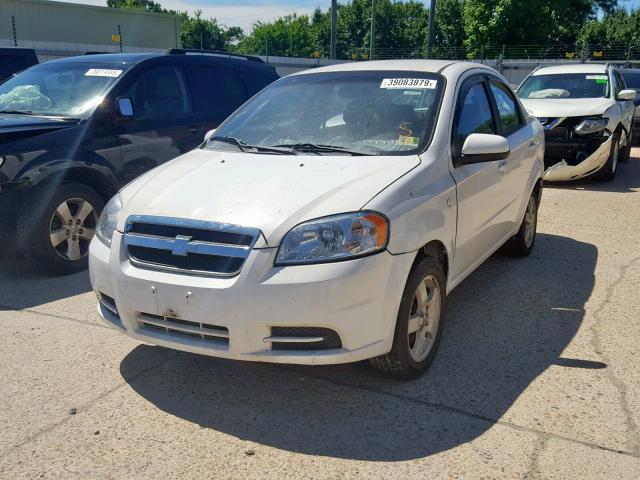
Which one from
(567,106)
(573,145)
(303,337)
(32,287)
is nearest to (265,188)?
(303,337)

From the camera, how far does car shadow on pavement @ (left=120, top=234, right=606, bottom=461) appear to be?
3041mm

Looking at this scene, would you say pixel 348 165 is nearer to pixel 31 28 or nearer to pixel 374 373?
pixel 374 373

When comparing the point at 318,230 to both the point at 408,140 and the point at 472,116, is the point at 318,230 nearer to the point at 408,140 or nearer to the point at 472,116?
the point at 408,140

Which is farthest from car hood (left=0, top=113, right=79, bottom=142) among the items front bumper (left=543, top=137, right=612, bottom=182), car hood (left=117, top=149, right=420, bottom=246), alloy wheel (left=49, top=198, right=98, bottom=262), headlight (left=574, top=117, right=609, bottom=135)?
headlight (left=574, top=117, right=609, bottom=135)

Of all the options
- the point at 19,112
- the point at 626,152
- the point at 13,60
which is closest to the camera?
the point at 19,112

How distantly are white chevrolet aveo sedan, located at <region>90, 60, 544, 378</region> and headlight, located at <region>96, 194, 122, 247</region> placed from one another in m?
0.02

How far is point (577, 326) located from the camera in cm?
434

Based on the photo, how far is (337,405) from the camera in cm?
333

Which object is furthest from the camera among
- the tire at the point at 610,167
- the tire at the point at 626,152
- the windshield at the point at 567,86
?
the tire at the point at 626,152

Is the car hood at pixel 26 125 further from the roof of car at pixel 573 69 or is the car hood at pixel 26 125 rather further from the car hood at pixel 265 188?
the roof of car at pixel 573 69

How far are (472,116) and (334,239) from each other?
6.07 ft

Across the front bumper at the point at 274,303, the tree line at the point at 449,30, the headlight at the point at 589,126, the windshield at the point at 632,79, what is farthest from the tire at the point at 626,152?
the tree line at the point at 449,30

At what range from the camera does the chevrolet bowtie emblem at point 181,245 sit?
3133mm

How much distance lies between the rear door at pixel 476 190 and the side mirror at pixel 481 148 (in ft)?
0.23
